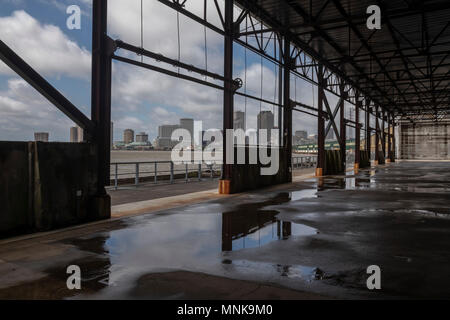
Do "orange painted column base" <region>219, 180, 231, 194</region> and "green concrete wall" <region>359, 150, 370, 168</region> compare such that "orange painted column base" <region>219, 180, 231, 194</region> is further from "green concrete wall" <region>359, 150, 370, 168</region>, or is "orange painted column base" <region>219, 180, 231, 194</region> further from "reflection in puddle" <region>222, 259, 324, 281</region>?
"green concrete wall" <region>359, 150, 370, 168</region>

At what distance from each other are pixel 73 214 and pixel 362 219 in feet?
24.2

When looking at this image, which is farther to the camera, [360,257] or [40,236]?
[40,236]

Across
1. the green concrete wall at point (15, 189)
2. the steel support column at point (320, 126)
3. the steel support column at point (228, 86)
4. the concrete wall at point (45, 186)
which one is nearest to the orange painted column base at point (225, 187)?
the steel support column at point (228, 86)

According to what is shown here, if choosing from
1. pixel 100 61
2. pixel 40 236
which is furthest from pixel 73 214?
pixel 100 61

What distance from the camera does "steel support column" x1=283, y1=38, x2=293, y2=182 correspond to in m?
20.2

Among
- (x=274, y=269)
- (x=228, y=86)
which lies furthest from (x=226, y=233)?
(x=228, y=86)

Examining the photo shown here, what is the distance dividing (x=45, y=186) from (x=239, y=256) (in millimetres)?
4747

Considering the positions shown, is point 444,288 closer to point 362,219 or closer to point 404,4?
point 362,219

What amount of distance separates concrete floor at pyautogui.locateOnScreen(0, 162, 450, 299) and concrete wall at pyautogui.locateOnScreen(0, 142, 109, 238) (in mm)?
590

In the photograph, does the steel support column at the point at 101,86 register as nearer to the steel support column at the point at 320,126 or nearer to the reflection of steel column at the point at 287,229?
the reflection of steel column at the point at 287,229

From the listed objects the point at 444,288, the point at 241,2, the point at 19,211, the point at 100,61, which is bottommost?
the point at 444,288

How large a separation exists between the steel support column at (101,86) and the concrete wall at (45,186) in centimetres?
27

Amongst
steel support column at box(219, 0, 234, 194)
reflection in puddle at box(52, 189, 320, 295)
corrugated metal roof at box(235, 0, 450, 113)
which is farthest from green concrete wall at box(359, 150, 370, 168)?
reflection in puddle at box(52, 189, 320, 295)

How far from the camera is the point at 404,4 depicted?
1662 cm
